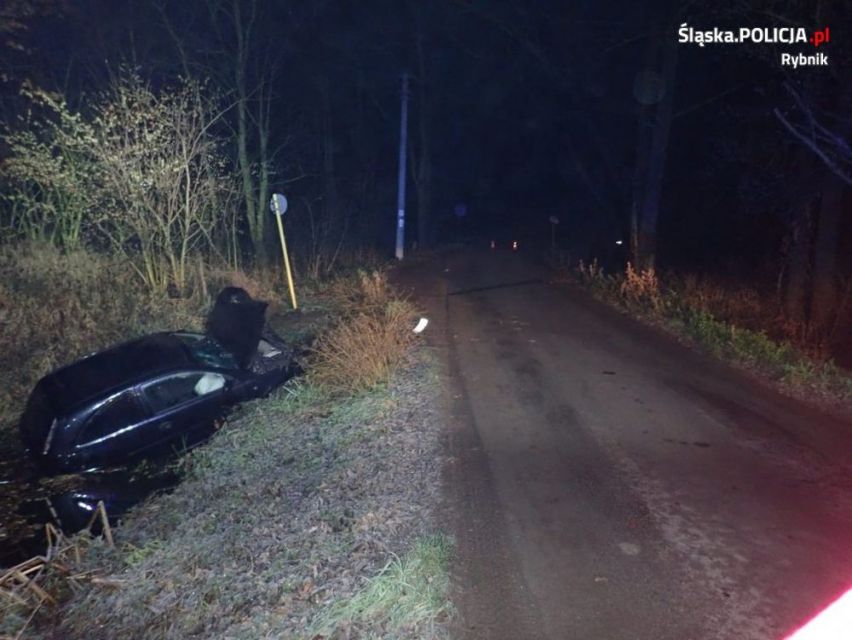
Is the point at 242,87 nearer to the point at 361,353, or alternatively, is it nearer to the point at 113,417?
the point at 361,353

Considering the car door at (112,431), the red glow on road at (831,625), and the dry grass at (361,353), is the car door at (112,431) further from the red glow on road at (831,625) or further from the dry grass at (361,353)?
the red glow on road at (831,625)

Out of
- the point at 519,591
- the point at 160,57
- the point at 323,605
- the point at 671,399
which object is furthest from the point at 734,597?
the point at 160,57

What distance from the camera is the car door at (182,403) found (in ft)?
26.0

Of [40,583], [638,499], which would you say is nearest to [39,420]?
[40,583]

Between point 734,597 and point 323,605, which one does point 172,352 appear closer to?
point 323,605

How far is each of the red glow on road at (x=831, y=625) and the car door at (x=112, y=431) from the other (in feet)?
22.5

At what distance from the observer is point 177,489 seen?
664 centimetres

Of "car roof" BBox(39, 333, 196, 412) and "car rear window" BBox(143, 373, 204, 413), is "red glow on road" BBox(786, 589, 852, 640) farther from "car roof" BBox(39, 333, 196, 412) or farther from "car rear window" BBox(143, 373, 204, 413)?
"car roof" BBox(39, 333, 196, 412)

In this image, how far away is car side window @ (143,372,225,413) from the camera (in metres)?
7.96

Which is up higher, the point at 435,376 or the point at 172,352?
the point at 172,352

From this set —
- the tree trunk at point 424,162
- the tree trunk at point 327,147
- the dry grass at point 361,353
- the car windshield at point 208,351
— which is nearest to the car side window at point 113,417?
the car windshield at point 208,351

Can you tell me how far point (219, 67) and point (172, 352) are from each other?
12.8 m

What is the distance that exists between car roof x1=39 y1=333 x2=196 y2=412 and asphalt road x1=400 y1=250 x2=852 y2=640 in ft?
12.2

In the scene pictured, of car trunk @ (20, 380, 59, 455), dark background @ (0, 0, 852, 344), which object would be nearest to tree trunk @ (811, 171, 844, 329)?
dark background @ (0, 0, 852, 344)
